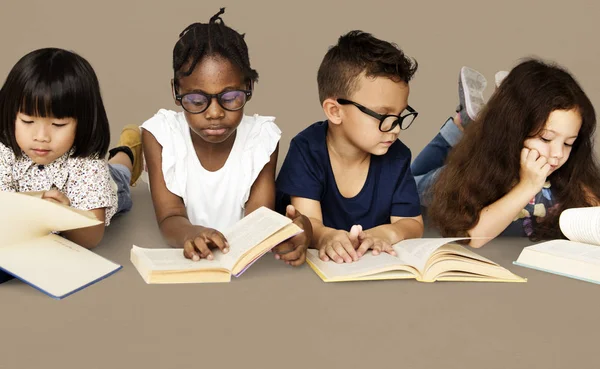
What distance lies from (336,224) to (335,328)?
1.19 meters

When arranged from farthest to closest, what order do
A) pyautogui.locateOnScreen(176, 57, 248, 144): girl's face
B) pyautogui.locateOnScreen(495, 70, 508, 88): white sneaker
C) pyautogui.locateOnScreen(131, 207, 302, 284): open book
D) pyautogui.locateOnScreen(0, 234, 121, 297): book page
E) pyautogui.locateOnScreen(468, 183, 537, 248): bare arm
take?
pyautogui.locateOnScreen(495, 70, 508, 88): white sneaker, pyautogui.locateOnScreen(468, 183, 537, 248): bare arm, pyautogui.locateOnScreen(176, 57, 248, 144): girl's face, pyautogui.locateOnScreen(131, 207, 302, 284): open book, pyautogui.locateOnScreen(0, 234, 121, 297): book page

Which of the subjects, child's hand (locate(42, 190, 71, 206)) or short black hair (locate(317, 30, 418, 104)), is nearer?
child's hand (locate(42, 190, 71, 206))

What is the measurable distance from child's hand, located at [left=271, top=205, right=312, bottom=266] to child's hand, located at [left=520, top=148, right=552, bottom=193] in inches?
44.6

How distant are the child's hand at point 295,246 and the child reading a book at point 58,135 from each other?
864mm

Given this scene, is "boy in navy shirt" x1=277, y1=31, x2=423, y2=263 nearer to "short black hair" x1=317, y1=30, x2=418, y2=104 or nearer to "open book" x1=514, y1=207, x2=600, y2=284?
"short black hair" x1=317, y1=30, x2=418, y2=104

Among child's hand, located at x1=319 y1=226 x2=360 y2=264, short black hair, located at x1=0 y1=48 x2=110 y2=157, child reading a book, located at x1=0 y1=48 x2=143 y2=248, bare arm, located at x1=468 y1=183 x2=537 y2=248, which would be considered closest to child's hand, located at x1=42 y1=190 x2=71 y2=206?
child reading a book, located at x1=0 y1=48 x2=143 y2=248

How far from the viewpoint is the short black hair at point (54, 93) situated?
3.64m

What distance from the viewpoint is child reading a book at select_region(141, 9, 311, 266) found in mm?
3840

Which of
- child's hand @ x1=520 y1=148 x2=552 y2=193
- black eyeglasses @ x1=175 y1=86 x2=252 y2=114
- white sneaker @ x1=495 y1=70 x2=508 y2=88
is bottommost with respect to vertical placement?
child's hand @ x1=520 y1=148 x2=552 y2=193

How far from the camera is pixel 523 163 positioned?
411 cm

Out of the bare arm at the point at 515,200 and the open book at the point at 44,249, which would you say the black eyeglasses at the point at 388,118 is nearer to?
the bare arm at the point at 515,200

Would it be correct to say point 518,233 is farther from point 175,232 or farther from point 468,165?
point 175,232

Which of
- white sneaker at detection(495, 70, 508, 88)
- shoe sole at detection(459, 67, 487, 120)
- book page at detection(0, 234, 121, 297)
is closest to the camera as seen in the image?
book page at detection(0, 234, 121, 297)

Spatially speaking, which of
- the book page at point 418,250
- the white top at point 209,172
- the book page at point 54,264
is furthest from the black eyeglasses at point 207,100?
the book page at point 418,250
